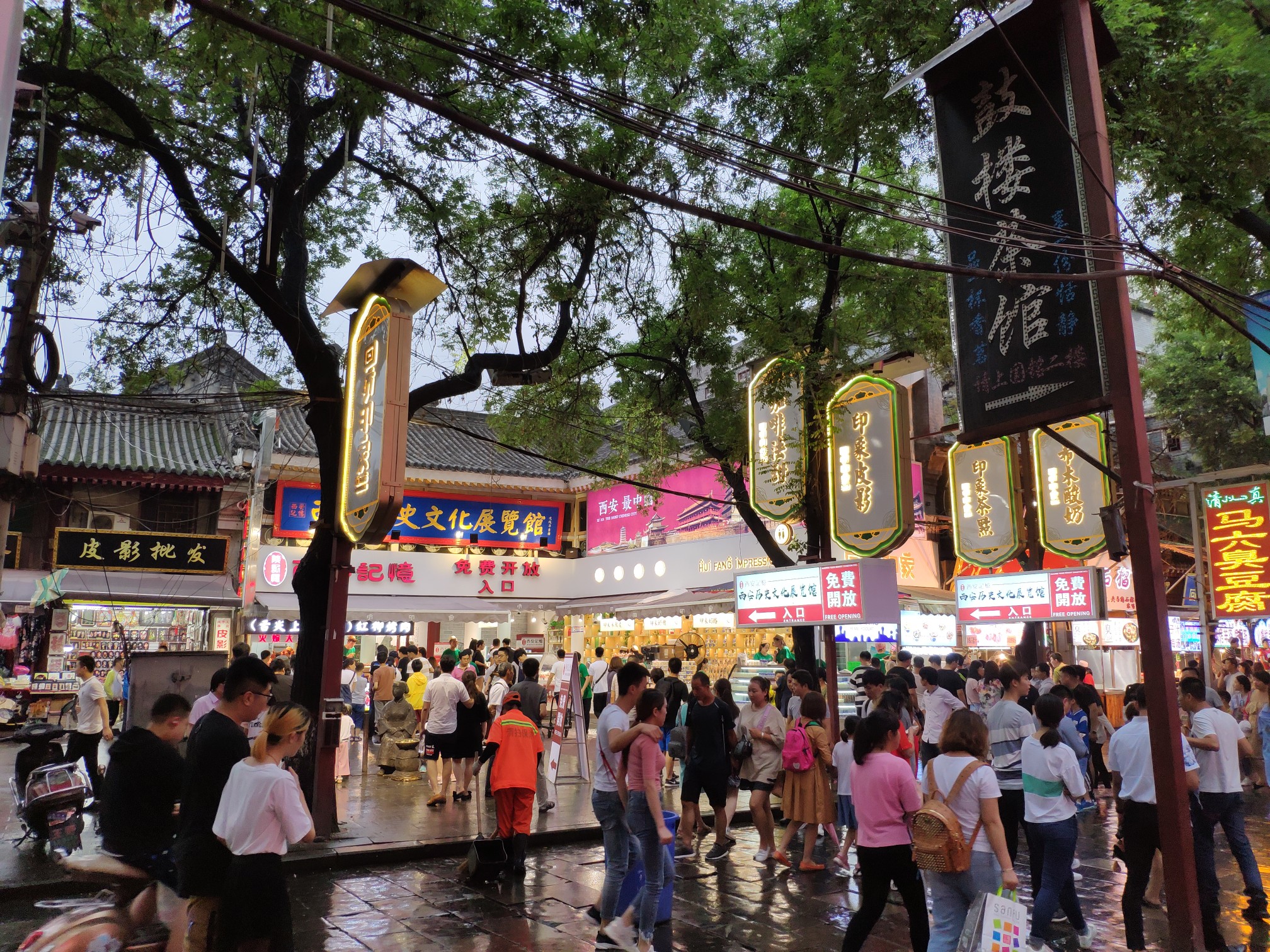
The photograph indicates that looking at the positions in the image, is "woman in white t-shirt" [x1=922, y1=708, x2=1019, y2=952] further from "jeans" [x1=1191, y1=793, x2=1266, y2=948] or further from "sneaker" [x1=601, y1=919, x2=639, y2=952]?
"jeans" [x1=1191, y1=793, x2=1266, y2=948]

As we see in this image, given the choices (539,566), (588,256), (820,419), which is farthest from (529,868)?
(539,566)

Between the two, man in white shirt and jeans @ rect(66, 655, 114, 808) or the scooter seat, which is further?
man in white shirt and jeans @ rect(66, 655, 114, 808)

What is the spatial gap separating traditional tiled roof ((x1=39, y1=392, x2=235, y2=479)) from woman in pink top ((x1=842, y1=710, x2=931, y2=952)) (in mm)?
19633

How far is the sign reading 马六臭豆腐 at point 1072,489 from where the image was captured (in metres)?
15.1

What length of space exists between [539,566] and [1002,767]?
2144 cm

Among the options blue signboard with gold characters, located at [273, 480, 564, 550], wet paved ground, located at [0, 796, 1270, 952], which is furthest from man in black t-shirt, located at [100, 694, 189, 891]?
blue signboard with gold characters, located at [273, 480, 564, 550]

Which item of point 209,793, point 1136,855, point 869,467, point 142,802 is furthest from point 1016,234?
point 142,802

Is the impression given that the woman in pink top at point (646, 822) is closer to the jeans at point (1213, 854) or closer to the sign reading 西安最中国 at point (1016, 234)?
the jeans at point (1213, 854)

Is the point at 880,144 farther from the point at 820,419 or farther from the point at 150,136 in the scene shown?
the point at 150,136

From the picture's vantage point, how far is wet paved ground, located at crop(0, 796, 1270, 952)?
680 cm

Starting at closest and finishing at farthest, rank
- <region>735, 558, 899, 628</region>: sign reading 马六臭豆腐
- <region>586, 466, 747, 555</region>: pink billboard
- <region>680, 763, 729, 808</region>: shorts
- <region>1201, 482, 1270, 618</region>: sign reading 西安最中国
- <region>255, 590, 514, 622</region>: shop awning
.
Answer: <region>680, 763, 729, 808</region>: shorts < <region>735, 558, 899, 628</region>: sign reading 马六臭豆腐 < <region>1201, 482, 1270, 618</region>: sign reading 西安最中国 < <region>586, 466, 747, 555</region>: pink billboard < <region>255, 590, 514, 622</region>: shop awning

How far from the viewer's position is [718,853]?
9.74 m

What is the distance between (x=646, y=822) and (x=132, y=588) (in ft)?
62.2

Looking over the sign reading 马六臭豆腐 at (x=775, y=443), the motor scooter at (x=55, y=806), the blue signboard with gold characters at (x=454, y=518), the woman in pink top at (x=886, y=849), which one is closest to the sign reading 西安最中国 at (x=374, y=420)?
the motor scooter at (x=55, y=806)
